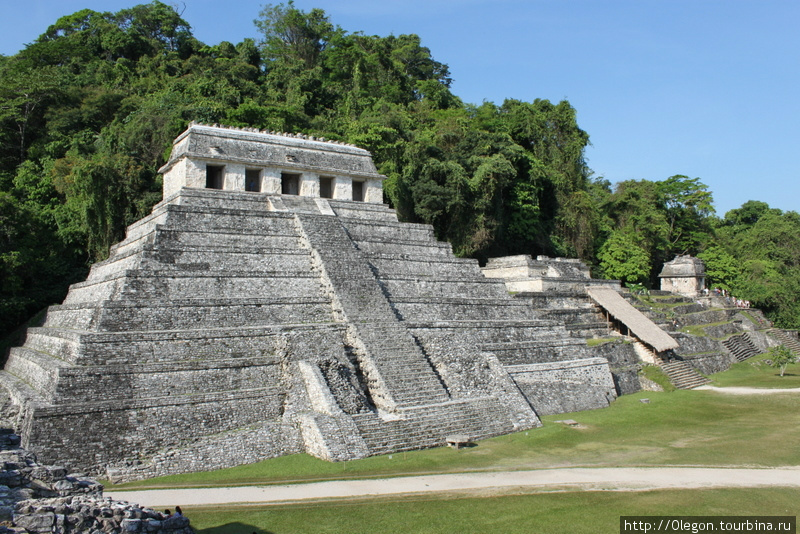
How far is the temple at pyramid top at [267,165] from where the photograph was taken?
2419 centimetres

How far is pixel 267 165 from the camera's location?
2495 cm

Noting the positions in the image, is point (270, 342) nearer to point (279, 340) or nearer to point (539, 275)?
point (279, 340)

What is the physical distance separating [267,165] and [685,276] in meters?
28.8

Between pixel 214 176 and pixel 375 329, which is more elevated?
pixel 214 176

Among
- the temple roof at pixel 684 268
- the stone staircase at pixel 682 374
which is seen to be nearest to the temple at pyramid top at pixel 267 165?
the stone staircase at pixel 682 374

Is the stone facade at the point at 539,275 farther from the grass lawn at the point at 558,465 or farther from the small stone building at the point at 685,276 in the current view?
the small stone building at the point at 685,276

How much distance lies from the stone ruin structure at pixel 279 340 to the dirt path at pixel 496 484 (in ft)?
5.31

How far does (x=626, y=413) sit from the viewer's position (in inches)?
A: 767

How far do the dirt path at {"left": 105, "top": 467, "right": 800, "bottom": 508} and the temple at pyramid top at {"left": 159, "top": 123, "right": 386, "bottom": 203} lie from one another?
14.9 m

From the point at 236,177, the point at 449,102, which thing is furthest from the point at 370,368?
the point at 449,102

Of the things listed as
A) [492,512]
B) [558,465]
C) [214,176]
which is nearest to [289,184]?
[214,176]

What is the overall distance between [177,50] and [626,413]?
152 feet

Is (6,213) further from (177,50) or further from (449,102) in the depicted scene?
(449,102)

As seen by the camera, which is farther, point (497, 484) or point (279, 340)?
point (279, 340)
